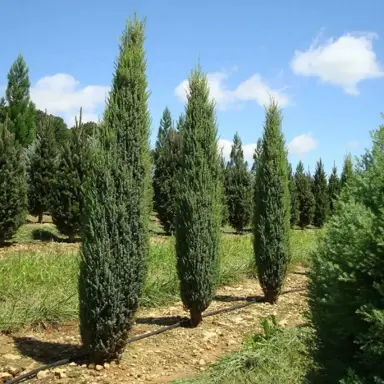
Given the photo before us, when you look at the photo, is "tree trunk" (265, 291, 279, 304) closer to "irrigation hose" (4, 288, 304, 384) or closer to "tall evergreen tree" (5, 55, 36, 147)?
"irrigation hose" (4, 288, 304, 384)

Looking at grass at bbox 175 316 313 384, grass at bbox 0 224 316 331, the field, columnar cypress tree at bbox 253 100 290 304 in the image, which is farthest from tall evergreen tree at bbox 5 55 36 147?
grass at bbox 175 316 313 384

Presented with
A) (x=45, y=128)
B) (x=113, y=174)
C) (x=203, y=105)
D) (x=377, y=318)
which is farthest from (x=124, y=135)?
(x=45, y=128)

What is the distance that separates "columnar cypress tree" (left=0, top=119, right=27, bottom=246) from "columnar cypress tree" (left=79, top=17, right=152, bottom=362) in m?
8.21

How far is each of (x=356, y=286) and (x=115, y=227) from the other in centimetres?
316

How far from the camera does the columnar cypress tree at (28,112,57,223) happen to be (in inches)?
667

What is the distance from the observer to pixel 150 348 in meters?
6.01

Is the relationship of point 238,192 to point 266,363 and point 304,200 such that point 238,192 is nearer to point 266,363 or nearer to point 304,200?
point 304,200

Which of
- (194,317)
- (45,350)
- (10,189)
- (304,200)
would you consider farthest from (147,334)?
(304,200)

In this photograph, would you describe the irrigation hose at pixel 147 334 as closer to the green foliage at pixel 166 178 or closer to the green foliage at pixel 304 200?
the green foliage at pixel 166 178

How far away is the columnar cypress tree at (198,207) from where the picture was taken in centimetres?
700

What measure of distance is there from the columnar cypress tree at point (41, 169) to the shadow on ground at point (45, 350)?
11376mm

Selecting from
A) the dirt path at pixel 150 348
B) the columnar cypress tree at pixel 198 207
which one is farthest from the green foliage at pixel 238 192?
the columnar cypress tree at pixel 198 207

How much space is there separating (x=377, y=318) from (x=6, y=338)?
16.5 ft

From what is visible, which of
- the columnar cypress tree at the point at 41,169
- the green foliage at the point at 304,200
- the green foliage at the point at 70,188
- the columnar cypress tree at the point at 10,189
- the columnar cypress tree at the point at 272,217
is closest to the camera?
the columnar cypress tree at the point at 272,217
